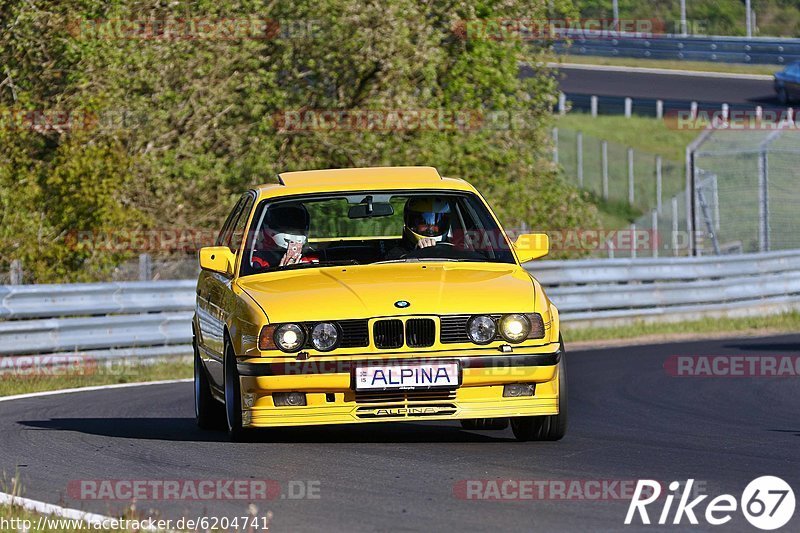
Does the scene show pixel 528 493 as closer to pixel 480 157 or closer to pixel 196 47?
pixel 196 47

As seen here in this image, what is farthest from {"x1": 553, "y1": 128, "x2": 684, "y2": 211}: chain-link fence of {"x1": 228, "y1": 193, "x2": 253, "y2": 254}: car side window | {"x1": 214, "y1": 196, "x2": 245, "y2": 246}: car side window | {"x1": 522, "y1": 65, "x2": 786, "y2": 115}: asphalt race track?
{"x1": 228, "y1": 193, "x2": 253, "y2": 254}: car side window

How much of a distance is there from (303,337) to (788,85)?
1570 inches

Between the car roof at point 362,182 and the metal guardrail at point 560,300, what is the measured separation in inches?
251

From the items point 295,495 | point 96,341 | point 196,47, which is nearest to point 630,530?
point 295,495

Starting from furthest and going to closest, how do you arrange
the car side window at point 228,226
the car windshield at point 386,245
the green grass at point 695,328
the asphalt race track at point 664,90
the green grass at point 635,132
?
the asphalt race track at point 664,90, the green grass at point 635,132, the green grass at point 695,328, the car side window at point 228,226, the car windshield at point 386,245

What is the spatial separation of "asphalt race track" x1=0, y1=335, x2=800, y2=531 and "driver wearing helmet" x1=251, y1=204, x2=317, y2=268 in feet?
3.50

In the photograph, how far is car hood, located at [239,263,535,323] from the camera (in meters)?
8.55

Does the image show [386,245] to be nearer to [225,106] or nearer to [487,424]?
[487,424]

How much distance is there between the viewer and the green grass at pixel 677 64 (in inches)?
2141

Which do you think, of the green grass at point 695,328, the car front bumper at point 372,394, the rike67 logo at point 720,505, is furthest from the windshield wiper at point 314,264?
the green grass at point 695,328

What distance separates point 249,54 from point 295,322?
16.3 meters

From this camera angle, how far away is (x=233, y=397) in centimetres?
892

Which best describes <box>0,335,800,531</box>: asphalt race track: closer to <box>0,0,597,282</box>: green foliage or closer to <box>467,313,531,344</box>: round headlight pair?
<box>467,313,531,344</box>: round headlight pair

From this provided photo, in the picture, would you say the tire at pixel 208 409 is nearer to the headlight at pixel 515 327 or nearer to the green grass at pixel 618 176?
the headlight at pixel 515 327
